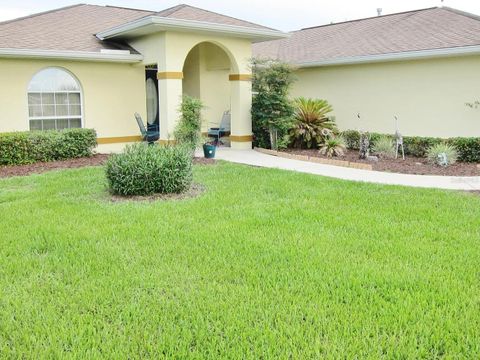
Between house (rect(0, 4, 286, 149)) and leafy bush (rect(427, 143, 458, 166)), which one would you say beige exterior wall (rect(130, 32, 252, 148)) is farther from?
leafy bush (rect(427, 143, 458, 166))

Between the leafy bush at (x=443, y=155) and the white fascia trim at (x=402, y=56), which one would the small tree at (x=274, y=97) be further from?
the leafy bush at (x=443, y=155)

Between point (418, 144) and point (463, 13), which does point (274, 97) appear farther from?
point (463, 13)

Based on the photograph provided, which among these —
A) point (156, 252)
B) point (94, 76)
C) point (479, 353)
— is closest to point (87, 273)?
point (156, 252)

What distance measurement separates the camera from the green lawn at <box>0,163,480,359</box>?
3533 millimetres

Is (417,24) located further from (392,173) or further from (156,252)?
(156,252)

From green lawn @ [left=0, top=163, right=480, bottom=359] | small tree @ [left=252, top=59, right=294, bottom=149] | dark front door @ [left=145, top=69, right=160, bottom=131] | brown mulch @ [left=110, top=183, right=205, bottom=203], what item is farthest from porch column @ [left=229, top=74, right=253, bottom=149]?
green lawn @ [left=0, top=163, right=480, bottom=359]

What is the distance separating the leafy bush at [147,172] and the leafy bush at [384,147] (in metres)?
7.48

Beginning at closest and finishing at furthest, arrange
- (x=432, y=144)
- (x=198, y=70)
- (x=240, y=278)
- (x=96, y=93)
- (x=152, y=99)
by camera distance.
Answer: (x=240, y=278)
(x=432, y=144)
(x=96, y=93)
(x=152, y=99)
(x=198, y=70)

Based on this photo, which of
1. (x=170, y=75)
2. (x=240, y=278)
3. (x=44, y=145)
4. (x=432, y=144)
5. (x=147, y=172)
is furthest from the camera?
(x=170, y=75)

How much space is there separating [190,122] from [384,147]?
5.70 metres

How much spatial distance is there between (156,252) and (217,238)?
81cm

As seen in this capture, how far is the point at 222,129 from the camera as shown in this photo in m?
17.7

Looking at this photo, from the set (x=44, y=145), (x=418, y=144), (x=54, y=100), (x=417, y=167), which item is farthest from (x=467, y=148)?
(x=54, y=100)

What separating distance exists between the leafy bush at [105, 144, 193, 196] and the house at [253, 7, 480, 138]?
351 inches
